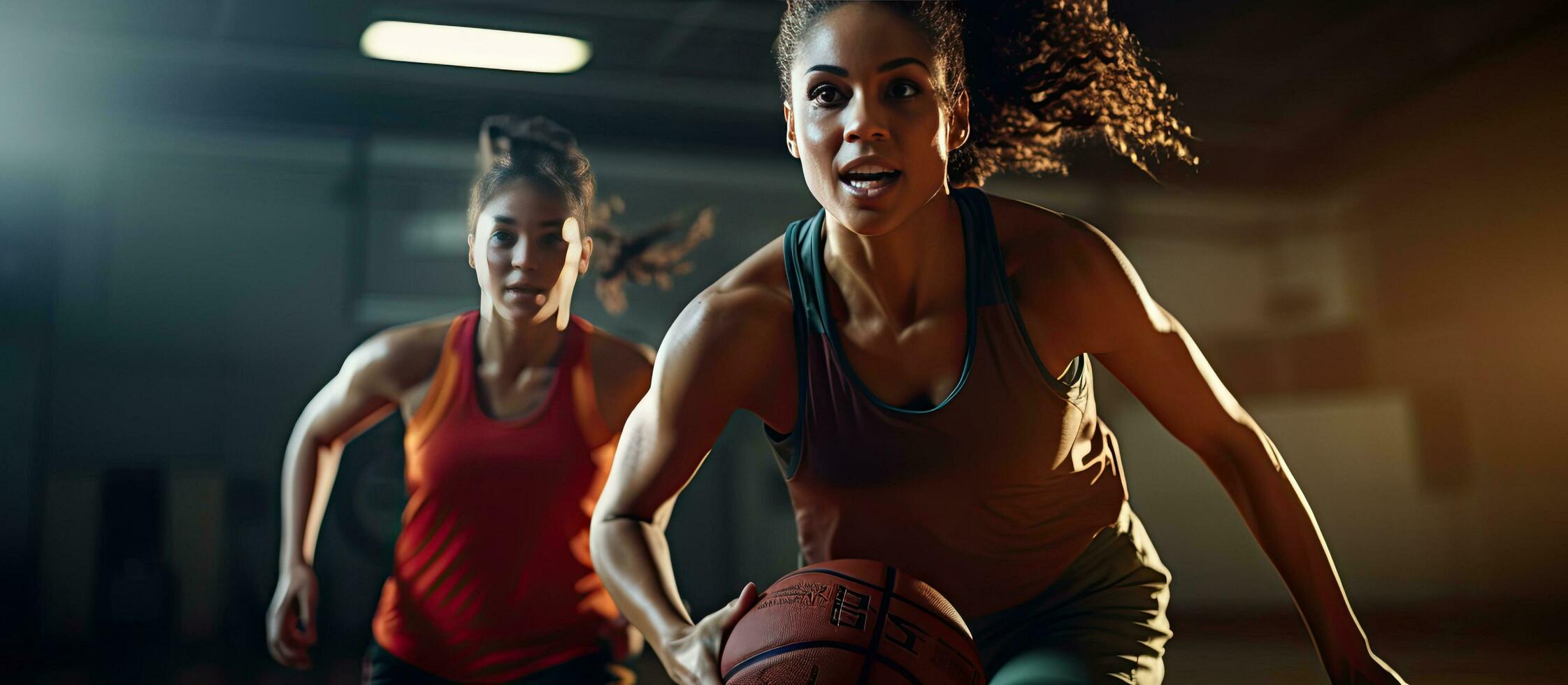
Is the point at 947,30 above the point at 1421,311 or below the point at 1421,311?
above

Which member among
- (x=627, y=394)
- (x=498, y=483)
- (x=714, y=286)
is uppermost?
(x=714, y=286)

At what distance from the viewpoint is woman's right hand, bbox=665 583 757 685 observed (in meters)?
1.07

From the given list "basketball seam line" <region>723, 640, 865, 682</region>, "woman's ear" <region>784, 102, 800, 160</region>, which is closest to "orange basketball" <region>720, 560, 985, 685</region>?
"basketball seam line" <region>723, 640, 865, 682</region>

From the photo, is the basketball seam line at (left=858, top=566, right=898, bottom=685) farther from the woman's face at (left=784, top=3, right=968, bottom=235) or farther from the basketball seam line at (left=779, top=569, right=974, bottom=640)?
the woman's face at (left=784, top=3, right=968, bottom=235)

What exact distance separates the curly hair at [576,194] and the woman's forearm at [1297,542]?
0.88 metres

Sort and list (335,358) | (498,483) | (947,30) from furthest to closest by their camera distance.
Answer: (335,358) → (498,483) → (947,30)

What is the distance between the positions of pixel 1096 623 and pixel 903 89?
2.06 feet

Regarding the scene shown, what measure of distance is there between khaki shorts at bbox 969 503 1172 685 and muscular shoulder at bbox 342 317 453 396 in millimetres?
855

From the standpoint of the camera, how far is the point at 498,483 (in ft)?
5.30

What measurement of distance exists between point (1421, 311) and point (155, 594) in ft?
7.68

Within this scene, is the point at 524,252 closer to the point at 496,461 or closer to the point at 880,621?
the point at 496,461

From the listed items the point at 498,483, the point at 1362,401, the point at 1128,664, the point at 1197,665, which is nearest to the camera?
the point at 1128,664

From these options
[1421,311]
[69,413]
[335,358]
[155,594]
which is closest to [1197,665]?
[1421,311]

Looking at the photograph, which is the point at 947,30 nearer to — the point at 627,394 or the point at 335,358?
the point at 627,394
